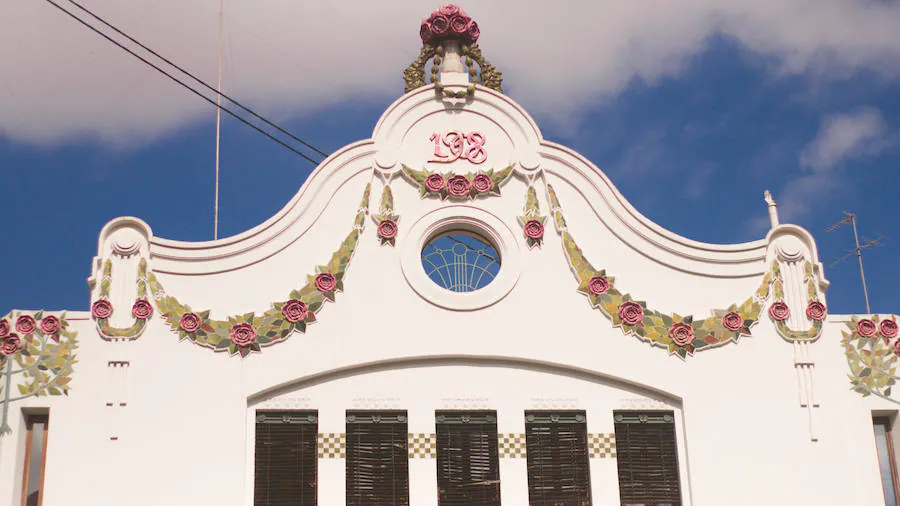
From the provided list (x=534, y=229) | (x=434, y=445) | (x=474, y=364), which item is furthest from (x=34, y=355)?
(x=534, y=229)

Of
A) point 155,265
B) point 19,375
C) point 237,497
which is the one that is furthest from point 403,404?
point 19,375

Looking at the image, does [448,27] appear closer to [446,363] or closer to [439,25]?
[439,25]

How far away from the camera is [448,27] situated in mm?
27625

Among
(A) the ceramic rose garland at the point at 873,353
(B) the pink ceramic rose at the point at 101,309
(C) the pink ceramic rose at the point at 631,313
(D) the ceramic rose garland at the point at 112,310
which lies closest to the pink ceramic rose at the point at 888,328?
(A) the ceramic rose garland at the point at 873,353

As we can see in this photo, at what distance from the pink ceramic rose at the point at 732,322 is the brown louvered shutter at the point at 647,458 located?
2016mm

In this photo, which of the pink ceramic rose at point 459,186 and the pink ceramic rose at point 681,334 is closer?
the pink ceramic rose at point 681,334

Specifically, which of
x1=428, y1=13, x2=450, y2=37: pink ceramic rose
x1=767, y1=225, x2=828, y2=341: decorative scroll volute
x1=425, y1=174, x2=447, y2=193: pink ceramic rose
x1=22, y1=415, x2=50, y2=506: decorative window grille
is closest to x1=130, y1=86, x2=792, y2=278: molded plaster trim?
x1=767, y1=225, x2=828, y2=341: decorative scroll volute

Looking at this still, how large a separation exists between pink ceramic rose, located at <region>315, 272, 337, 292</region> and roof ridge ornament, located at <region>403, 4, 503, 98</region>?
4682 mm

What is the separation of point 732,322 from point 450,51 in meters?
8.09

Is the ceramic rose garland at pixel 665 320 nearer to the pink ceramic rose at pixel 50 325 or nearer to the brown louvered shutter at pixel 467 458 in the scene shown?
the brown louvered shutter at pixel 467 458

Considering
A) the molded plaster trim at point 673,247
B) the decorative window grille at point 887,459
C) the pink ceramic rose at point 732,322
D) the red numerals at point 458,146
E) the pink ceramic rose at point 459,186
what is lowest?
the decorative window grille at point 887,459

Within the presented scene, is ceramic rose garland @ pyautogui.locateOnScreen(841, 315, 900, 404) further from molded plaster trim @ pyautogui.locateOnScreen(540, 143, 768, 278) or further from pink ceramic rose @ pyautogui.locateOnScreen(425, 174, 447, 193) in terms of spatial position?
pink ceramic rose @ pyautogui.locateOnScreen(425, 174, 447, 193)

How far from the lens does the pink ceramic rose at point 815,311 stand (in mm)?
25562

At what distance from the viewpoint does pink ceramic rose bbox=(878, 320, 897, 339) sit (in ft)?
84.3
